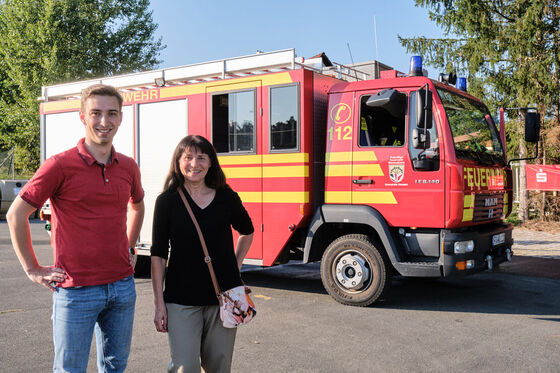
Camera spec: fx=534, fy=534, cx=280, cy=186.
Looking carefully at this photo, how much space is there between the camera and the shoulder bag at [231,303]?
2857mm

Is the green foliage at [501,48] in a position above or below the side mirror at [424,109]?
above

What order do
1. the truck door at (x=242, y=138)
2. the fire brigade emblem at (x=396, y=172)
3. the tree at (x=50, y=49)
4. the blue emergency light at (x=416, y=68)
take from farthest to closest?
the tree at (x=50, y=49)
the truck door at (x=242, y=138)
the blue emergency light at (x=416, y=68)
the fire brigade emblem at (x=396, y=172)

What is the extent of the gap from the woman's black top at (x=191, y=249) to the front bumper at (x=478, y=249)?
3.79 metres

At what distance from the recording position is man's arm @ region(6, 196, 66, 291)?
266 cm

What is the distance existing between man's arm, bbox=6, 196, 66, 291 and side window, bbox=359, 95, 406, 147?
15.5 ft

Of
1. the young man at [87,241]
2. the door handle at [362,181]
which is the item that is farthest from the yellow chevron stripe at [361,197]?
the young man at [87,241]

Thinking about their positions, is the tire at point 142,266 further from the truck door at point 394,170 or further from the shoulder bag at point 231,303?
the shoulder bag at point 231,303

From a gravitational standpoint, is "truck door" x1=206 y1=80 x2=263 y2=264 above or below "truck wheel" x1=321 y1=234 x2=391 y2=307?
above

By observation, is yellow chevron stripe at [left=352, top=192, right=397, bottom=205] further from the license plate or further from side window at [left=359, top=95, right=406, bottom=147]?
the license plate

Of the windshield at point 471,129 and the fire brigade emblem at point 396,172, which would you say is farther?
the windshield at point 471,129

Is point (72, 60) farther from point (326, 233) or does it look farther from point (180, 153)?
point (180, 153)

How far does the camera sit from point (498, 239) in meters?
6.97

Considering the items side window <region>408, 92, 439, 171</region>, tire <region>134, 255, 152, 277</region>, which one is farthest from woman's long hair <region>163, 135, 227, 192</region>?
tire <region>134, 255, 152, 277</region>

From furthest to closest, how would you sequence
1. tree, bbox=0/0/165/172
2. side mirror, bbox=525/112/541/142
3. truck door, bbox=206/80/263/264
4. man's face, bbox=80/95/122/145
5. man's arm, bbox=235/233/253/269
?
tree, bbox=0/0/165/172 < side mirror, bbox=525/112/541/142 < truck door, bbox=206/80/263/264 < man's arm, bbox=235/233/253/269 < man's face, bbox=80/95/122/145
